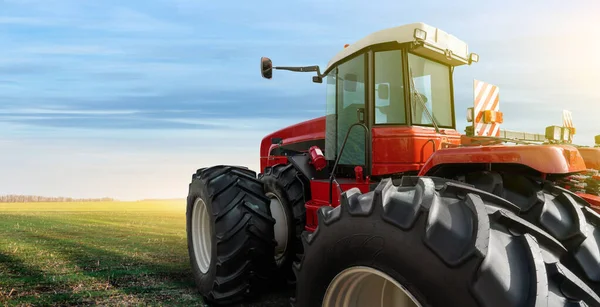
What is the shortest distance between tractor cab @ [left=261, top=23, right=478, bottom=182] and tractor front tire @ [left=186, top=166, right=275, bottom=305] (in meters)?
1.05

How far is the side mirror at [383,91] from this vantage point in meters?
4.09

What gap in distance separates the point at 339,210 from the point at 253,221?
85.9 inches

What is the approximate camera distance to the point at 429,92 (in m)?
4.30

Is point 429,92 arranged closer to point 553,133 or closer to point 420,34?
point 420,34

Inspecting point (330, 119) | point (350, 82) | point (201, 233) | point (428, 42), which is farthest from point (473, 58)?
point (201, 233)

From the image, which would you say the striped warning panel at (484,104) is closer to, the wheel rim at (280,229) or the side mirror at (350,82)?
the side mirror at (350,82)

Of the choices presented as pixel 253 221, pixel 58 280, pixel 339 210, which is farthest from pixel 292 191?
pixel 58 280

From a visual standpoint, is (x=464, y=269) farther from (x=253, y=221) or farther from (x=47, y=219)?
(x=47, y=219)

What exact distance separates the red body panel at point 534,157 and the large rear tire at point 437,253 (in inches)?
24.6

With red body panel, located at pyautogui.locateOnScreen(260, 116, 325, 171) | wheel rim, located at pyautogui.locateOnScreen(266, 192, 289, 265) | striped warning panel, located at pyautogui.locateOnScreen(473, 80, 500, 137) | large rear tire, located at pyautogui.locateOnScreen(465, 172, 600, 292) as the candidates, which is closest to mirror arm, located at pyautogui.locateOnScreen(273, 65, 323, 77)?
red body panel, located at pyautogui.locateOnScreen(260, 116, 325, 171)

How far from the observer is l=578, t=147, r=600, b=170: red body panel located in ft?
11.8

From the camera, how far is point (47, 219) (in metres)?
12.3

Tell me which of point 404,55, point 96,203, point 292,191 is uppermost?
point 404,55

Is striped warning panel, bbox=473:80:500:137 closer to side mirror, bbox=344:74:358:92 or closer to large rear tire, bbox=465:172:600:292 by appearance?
side mirror, bbox=344:74:358:92
